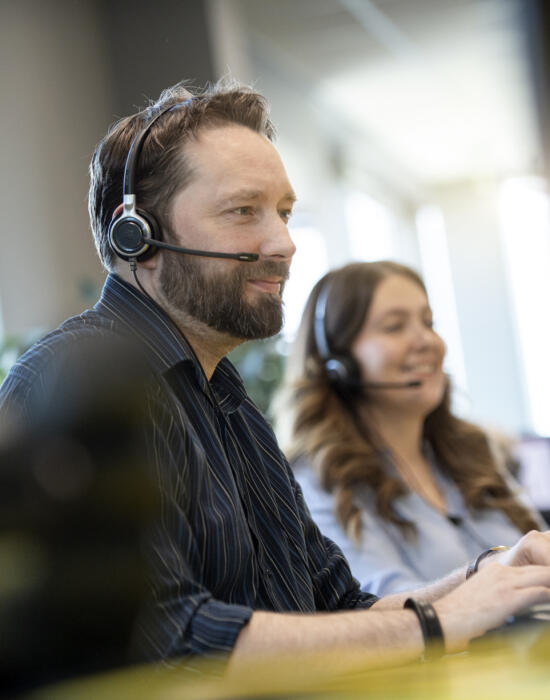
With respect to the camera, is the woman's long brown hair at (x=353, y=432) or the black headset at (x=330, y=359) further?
the black headset at (x=330, y=359)

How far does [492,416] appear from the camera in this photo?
325 inches

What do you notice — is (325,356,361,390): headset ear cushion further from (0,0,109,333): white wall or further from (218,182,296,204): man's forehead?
(0,0,109,333): white wall

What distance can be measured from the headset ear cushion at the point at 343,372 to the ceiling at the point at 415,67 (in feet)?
8.58

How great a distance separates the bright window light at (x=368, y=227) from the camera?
6.40m

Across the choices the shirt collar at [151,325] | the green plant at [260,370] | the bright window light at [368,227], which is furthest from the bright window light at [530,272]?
the shirt collar at [151,325]

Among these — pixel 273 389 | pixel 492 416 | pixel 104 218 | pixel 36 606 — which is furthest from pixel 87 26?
pixel 492 416

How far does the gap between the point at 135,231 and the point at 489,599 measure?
499mm

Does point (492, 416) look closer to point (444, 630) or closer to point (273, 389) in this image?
point (273, 389)

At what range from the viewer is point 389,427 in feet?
5.99

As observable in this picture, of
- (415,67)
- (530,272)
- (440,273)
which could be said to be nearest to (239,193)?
(415,67)

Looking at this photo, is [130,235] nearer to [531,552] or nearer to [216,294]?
[216,294]

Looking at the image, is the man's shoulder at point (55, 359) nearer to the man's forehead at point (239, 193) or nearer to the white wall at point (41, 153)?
the man's forehead at point (239, 193)

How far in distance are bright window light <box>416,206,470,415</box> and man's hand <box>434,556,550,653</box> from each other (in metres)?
7.75

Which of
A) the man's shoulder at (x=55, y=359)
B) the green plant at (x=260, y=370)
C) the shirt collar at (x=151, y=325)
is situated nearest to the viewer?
the man's shoulder at (x=55, y=359)
